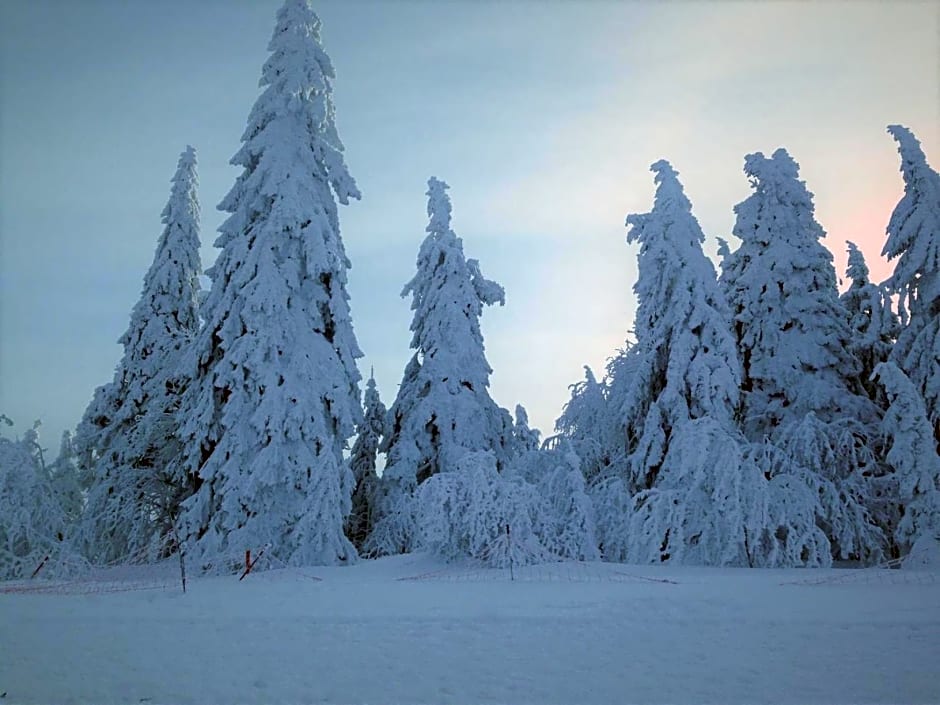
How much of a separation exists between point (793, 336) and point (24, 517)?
75.9 feet

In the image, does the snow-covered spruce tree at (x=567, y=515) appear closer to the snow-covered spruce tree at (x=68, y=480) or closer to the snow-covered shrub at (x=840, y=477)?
the snow-covered shrub at (x=840, y=477)

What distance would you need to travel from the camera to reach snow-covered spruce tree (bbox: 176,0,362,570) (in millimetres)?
19672

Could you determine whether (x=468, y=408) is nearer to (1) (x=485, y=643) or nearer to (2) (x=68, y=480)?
(2) (x=68, y=480)

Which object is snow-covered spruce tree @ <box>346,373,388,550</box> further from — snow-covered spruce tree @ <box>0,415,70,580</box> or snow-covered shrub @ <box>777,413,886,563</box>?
snow-covered shrub @ <box>777,413,886,563</box>

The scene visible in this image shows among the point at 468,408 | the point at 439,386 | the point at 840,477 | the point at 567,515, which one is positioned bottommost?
the point at 567,515

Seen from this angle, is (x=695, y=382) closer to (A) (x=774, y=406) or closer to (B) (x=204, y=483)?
(A) (x=774, y=406)

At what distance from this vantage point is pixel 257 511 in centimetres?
1973

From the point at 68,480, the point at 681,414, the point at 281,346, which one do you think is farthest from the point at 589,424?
the point at 68,480

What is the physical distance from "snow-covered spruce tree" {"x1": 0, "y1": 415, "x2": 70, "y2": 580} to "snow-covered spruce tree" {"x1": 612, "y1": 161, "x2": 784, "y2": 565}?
1475 cm

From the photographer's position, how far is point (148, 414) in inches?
978

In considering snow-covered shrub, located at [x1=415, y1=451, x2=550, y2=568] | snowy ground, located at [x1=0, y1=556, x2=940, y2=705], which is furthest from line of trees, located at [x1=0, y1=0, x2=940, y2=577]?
snowy ground, located at [x1=0, y1=556, x2=940, y2=705]

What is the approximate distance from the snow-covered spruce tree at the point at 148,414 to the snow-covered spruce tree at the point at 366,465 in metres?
6.25

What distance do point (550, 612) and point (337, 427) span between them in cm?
1152

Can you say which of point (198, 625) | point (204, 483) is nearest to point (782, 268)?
point (204, 483)
